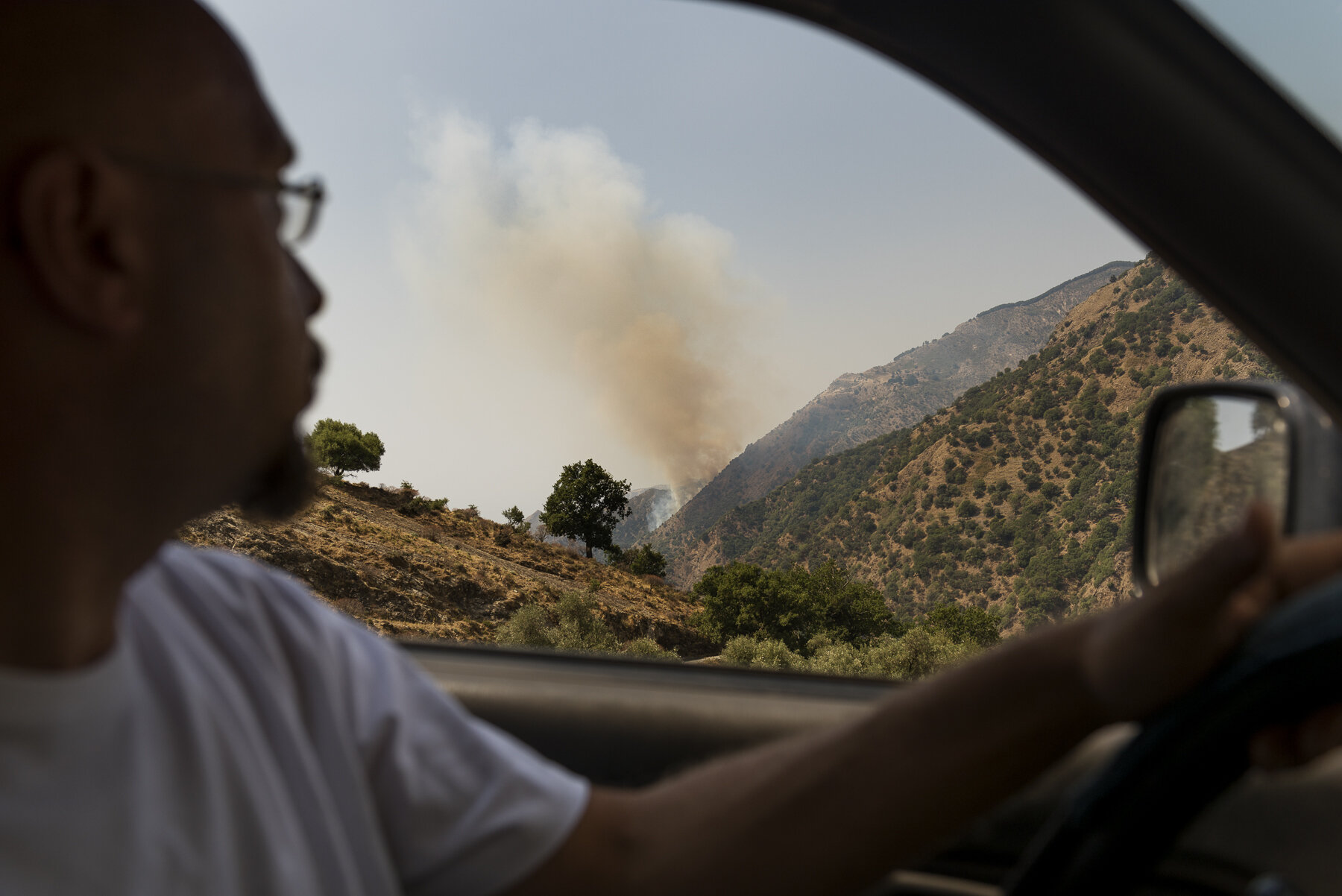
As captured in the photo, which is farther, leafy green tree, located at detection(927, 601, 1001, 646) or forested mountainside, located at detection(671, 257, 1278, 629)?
leafy green tree, located at detection(927, 601, 1001, 646)

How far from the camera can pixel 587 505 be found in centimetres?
721

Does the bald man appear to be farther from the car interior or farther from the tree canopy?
the tree canopy

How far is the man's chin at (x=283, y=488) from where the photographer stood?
1.01m

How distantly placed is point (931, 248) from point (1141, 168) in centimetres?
481

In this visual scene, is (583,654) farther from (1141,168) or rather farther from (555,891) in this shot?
(1141,168)

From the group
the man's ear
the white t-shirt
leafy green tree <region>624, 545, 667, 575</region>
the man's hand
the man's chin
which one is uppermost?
the man's ear

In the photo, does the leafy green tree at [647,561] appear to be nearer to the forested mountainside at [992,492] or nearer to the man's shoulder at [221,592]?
the forested mountainside at [992,492]

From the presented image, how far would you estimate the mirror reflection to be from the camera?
97 centimetres

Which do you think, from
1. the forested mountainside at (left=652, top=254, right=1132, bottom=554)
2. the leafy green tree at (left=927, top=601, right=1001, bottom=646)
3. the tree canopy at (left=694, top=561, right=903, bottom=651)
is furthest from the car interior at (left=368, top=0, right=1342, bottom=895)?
the forested mountainside at (left=652, top=254, right=1132, bottom=554)

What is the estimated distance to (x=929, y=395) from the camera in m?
5.95

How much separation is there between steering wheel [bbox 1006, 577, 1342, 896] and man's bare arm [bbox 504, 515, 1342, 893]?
57 mm

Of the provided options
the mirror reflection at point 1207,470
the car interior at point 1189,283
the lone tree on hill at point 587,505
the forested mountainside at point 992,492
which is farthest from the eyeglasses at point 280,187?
the lone tree on hill at point 587,505

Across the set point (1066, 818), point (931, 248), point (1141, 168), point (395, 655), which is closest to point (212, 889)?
point (395, 655)

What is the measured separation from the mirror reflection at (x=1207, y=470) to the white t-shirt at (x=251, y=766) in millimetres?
836
